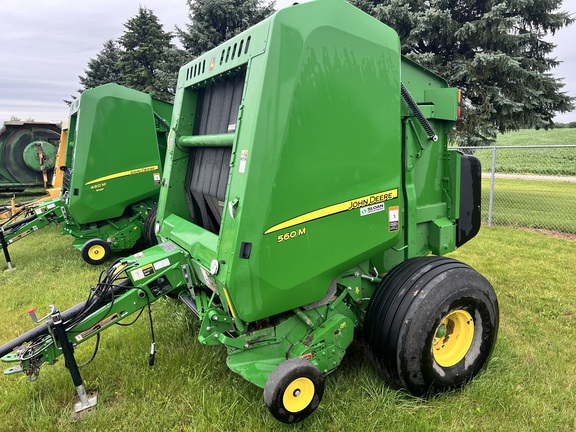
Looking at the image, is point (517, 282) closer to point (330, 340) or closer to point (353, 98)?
point (330, 340)

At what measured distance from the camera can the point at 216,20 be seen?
14266 mm

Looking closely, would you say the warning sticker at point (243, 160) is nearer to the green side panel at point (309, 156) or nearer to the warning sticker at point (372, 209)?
the green side panel at point (309, 156)

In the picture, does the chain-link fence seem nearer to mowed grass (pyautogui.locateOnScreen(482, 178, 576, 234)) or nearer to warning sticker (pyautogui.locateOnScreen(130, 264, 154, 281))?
mowed grass (pyautogui.locateOnScreen(482, 178, 576, 234))

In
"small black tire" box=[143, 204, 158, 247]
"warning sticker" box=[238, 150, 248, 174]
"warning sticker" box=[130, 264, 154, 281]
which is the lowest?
"warning sticker" box=[130, 264, 154, 281]

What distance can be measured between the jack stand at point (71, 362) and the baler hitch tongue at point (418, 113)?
2.65 meters

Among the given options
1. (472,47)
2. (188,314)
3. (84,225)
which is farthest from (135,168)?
(472,47)

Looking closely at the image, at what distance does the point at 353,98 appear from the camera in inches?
95.7

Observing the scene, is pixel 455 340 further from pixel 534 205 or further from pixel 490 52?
pixel 490 52

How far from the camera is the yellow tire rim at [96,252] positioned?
5891 millimetres

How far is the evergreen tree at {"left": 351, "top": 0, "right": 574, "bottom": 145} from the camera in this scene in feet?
34.0

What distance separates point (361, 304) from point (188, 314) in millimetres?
1791

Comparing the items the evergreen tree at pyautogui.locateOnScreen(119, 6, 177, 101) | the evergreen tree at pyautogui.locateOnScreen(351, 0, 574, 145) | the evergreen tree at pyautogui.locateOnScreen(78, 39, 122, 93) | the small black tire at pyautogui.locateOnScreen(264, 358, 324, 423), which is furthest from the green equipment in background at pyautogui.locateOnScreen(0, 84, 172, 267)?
the evergreen tree at pyautogui.locateOnScreen(78, 39, 122, 93)

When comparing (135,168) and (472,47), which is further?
(472,47)

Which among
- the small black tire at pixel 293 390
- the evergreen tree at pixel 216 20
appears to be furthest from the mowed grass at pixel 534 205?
the evergreen tree at pixel 216 20
